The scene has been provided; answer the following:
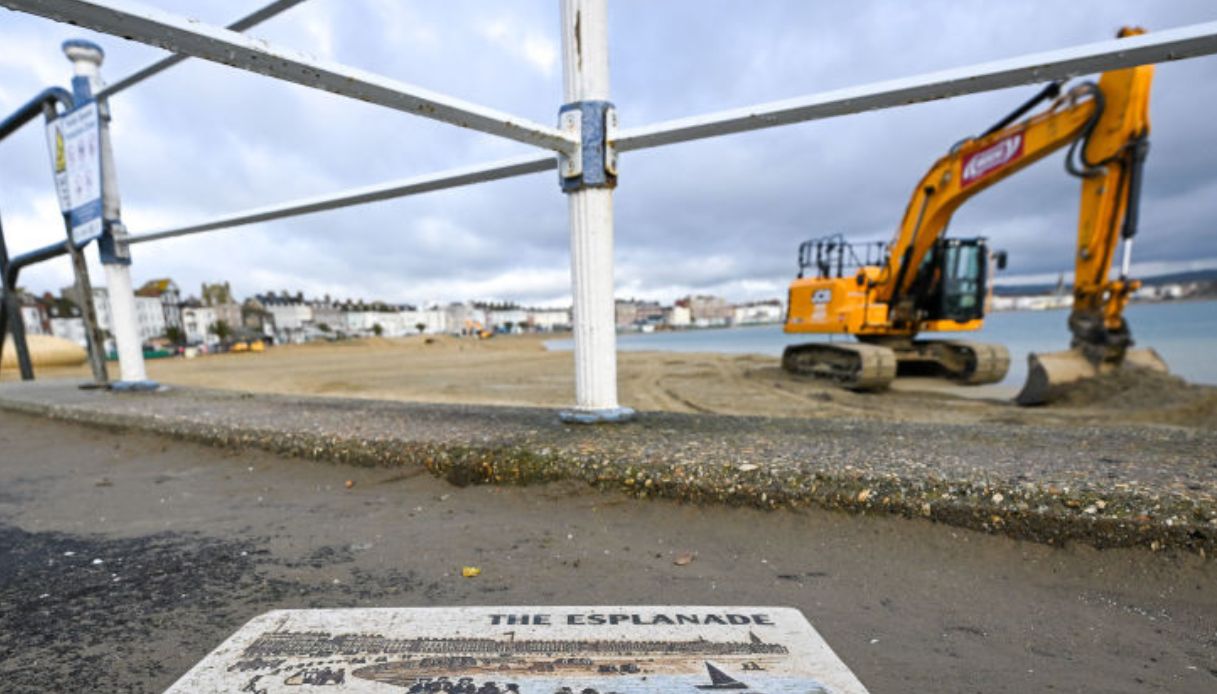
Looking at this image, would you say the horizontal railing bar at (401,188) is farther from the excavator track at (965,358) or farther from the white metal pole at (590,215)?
the excavator track at (965,358)

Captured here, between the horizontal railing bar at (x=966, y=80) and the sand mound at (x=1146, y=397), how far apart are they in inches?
269

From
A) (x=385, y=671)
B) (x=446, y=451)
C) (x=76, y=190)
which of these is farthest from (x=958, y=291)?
(x=76, y=190)

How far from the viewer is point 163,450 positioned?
9.89 ft

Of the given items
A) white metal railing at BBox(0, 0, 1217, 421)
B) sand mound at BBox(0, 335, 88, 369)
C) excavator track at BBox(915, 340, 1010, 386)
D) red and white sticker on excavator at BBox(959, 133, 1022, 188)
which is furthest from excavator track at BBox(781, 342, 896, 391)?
sand mound at BBox(0, 335, 88, 369)

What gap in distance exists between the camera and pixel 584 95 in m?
2.51

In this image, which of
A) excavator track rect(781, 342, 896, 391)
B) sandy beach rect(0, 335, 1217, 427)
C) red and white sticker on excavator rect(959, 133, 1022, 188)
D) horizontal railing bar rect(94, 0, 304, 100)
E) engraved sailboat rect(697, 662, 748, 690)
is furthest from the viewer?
excavator track rect(781, 342, 896, 391)

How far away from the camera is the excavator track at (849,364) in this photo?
9.19 m

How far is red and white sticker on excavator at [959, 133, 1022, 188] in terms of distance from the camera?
25.0 ft

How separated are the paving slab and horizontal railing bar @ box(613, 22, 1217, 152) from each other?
4.75ft

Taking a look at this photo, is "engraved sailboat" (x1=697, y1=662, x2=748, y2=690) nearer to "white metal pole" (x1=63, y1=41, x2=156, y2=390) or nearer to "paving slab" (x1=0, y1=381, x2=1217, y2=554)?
"paving slab" (x1=0, y1=381, x2=1217, y2=554)

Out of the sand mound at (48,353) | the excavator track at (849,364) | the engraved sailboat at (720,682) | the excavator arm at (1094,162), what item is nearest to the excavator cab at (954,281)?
the excavator track at (849,364)

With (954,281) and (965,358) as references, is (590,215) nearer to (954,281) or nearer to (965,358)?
(954,281)

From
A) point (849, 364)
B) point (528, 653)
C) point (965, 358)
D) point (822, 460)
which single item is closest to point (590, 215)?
point (822, 460)

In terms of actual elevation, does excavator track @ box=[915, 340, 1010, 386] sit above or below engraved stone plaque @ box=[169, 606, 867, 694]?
below
